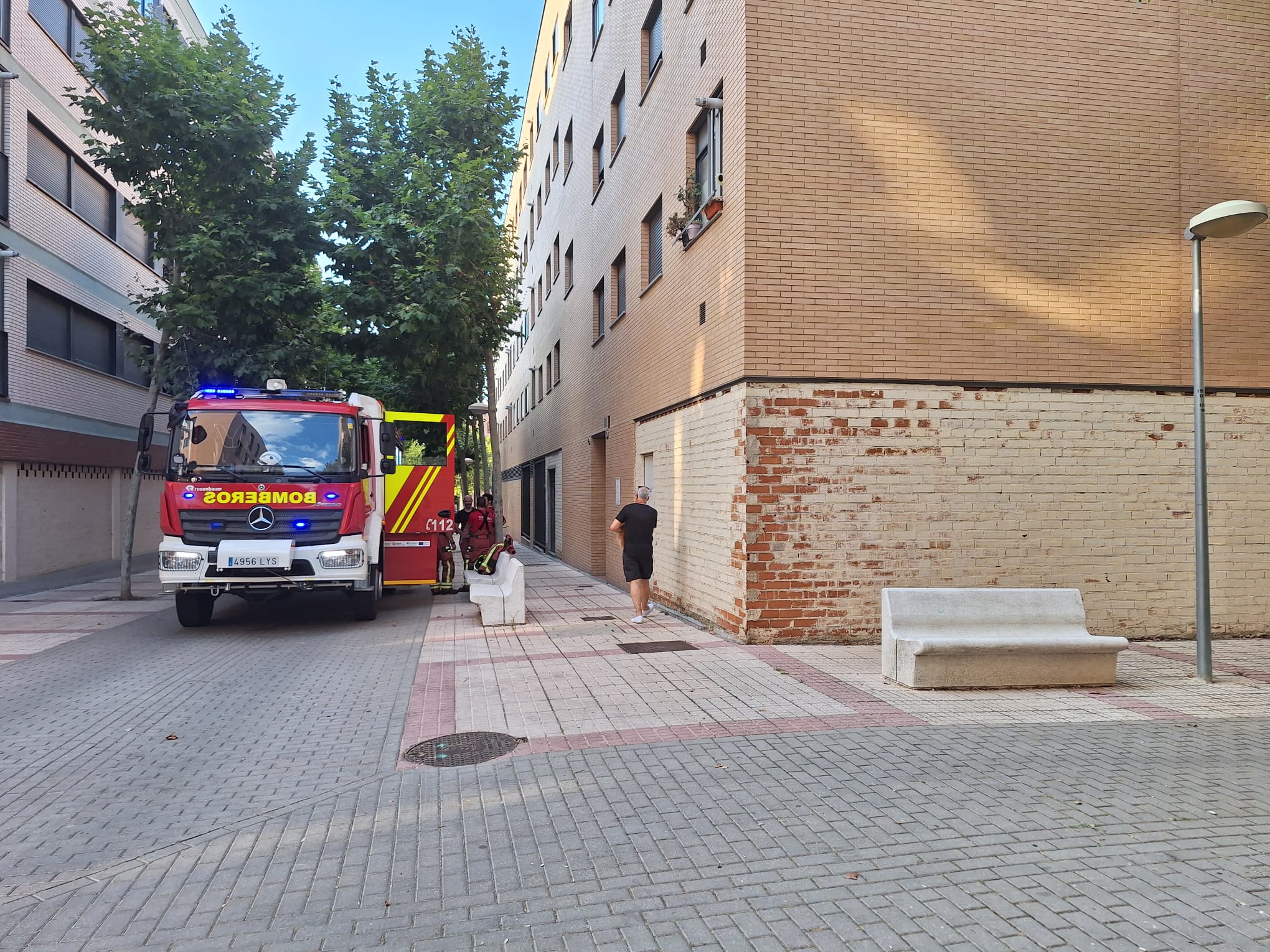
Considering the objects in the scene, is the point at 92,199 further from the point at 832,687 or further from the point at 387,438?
the point at 832,687

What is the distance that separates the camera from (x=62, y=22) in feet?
62.5

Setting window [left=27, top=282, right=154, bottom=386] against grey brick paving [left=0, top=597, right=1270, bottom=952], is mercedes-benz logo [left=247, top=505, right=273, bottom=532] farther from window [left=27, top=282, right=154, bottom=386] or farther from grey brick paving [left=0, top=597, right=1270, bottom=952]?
window [left=27, top=282, right=154, bottom=386]

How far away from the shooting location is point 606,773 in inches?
191

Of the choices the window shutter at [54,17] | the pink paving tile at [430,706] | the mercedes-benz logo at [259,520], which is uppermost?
the window shutter at [54,17]

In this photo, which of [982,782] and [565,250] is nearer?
[982,782]

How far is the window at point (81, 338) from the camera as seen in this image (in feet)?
57.8

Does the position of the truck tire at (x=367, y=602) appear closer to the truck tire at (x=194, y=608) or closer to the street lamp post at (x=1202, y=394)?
the truck tire at (x=194, y=608)

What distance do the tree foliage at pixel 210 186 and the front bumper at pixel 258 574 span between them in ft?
18.7

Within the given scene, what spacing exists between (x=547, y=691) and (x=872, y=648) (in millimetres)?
3664

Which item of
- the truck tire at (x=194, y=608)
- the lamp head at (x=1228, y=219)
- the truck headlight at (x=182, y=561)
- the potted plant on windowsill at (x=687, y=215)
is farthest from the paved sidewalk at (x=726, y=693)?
the potted plant on windowsill at (x=687, y=215)

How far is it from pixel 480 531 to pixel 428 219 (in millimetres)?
6239

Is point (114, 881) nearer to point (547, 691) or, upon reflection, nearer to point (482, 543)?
point (547, 691)

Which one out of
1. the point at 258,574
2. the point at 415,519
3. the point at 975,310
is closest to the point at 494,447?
the point at 415,519

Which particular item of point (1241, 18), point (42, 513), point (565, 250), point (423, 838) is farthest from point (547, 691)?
point (565, 250)
